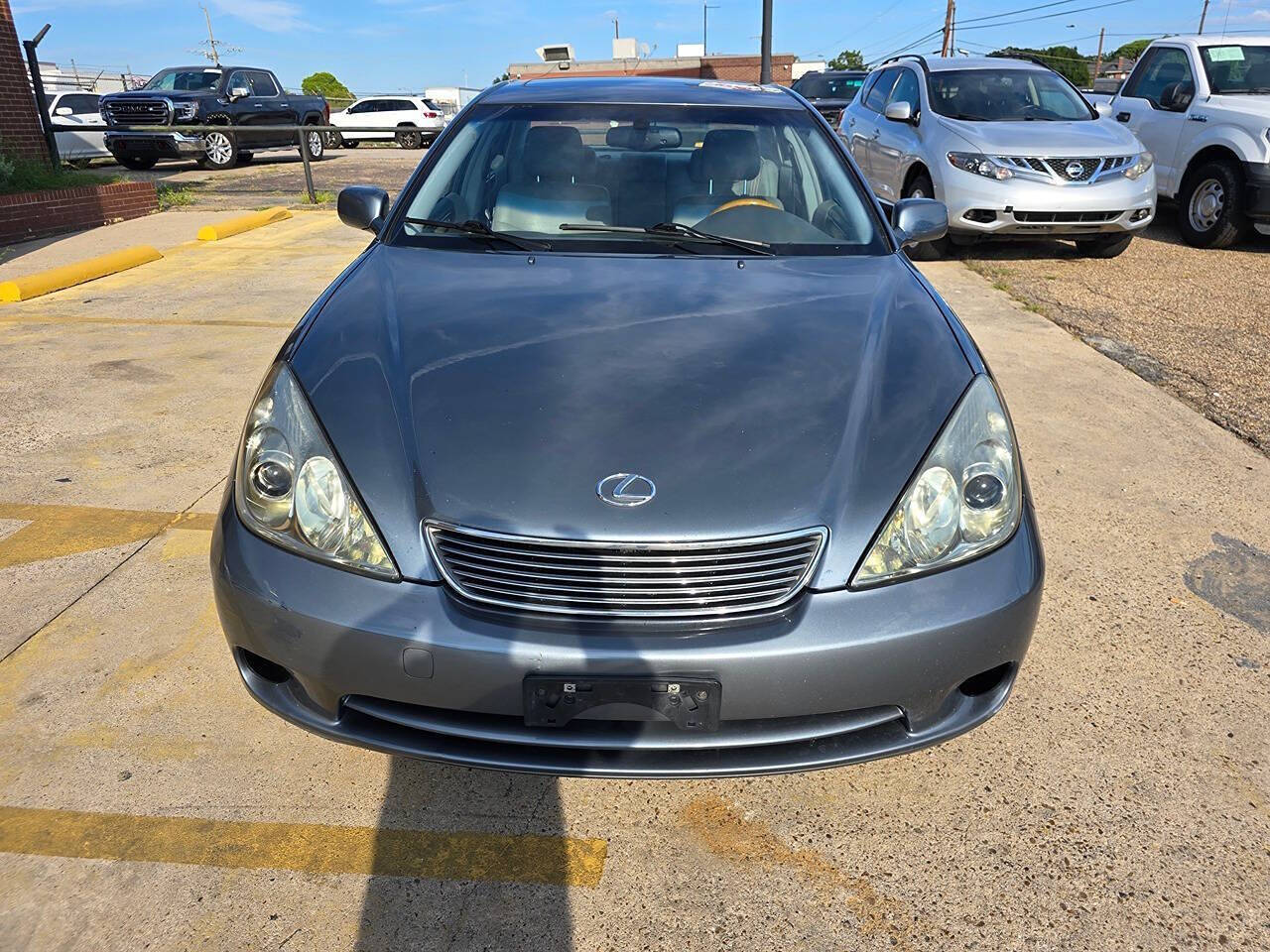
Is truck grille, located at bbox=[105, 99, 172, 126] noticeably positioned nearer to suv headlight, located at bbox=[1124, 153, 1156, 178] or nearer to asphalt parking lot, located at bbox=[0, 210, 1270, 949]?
suv headlight, located at bbox=[1124, 153, 1156, 178]

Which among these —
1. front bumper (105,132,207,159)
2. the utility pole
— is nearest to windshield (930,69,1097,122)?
the utility pole

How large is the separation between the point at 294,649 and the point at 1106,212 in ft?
25.5

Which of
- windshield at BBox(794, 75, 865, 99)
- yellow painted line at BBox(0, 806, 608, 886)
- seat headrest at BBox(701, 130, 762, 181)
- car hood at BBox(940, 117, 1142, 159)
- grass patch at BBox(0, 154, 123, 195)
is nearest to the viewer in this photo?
yellow painted line at BBox(0, 806, 608, 886)

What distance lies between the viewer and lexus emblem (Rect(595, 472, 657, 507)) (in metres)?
1.84

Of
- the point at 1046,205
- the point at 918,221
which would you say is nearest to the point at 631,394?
the point at 918,221

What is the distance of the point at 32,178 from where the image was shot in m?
9.68

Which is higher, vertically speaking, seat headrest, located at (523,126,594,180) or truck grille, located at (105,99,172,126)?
seat headrest, located at (523,126,594,180)

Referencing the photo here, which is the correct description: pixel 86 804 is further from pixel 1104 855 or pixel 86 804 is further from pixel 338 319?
pixel 1104 855

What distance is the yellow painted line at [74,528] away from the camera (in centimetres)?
324

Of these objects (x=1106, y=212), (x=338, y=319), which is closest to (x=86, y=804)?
(x=338, y=319)

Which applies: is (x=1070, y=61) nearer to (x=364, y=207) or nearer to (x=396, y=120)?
(x=396, y=120)

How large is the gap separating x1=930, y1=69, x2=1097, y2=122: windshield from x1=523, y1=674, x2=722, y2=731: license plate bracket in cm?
802

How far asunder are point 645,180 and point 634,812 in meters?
2.12

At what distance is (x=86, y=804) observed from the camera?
6.97 feet
